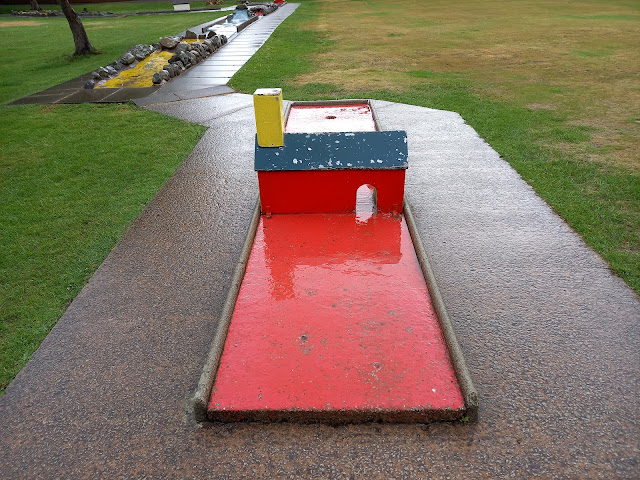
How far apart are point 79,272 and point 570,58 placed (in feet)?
49.8

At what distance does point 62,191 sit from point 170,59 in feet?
31.1

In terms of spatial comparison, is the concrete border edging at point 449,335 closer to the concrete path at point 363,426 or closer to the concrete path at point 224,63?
the concrete path at point 363,426

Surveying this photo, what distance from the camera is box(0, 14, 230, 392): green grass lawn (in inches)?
150

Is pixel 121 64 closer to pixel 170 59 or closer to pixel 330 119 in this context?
pixel 170 59

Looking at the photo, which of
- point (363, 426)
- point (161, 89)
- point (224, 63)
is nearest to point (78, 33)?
point (224, 63)

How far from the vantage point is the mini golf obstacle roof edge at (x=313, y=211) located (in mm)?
2658

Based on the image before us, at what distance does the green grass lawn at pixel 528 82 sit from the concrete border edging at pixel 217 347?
346 cm

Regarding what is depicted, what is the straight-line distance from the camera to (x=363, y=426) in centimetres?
267

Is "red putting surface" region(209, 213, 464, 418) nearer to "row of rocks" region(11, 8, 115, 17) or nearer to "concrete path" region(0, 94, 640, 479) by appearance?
"concrete path" region(0, 94, 640, 479)

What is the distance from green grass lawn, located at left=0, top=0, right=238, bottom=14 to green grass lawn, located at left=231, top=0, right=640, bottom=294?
1915 cm

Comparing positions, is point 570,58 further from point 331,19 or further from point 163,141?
point 331,19

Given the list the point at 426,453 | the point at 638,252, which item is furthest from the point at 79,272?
the point at 638,252

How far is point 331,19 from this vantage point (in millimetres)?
26109

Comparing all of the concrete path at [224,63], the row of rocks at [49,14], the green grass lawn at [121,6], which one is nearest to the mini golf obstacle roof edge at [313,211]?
the concrete path at [224,63]
